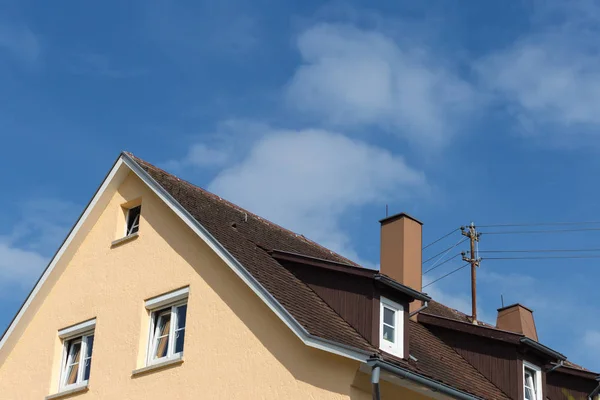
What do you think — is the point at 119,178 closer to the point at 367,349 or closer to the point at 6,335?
the point at 6,335

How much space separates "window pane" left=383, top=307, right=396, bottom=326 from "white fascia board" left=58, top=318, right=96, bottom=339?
5989 mm

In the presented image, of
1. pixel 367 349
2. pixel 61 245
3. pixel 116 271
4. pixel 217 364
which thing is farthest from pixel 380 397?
pixel 61 245

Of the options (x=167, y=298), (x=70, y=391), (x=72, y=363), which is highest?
(x=167, y=298)

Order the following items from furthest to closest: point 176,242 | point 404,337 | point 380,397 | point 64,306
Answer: point 64,306, point 176,242, point 404,337, point 380,397

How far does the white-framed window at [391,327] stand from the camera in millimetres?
16688

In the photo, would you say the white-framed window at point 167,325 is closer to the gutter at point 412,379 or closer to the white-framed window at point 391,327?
the white-framed window at point 391,327

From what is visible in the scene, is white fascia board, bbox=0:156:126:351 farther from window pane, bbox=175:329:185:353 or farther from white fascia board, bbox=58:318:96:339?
window pane, bbox=175:329:185:353

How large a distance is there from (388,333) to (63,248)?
7448mm

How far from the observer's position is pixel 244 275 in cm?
1673

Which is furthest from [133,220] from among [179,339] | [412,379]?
[412,379]

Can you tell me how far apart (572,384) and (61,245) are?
1068cm

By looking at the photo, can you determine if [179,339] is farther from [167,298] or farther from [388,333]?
[388,333]

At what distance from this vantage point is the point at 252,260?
58.5 feet

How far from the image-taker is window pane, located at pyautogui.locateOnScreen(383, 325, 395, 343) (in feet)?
55.4
